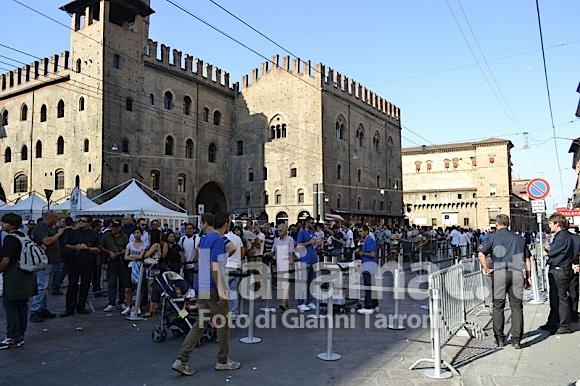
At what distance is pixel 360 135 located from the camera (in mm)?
47531

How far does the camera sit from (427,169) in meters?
78.1

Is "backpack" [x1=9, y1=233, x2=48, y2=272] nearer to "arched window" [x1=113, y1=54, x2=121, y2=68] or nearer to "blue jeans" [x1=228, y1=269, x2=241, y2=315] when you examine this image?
"blue jeans" [x1=228, y1=269, x2=241, y2=315]

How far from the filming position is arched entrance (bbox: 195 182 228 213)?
138ft

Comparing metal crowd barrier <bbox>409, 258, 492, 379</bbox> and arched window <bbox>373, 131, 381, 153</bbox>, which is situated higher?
arched window <bbox>373, 131, 381, 153</bbox>

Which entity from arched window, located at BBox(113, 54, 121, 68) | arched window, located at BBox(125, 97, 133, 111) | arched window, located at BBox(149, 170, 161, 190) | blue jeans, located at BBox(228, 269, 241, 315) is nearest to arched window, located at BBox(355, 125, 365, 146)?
arched window, located at BBox(149, 170, 161, 190)

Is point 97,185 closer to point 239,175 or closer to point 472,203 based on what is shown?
point 239,175

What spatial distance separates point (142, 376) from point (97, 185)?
2769 centimetres

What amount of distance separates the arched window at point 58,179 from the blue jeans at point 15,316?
1182 inches

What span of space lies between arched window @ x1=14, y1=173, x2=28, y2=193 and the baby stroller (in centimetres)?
3488

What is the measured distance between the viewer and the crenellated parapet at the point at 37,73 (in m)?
33.7

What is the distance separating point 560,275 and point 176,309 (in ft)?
19.4

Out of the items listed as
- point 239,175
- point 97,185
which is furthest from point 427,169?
point 97,185

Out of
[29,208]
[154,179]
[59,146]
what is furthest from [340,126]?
[29,208]

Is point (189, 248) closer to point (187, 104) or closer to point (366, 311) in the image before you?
point (366, 311)
